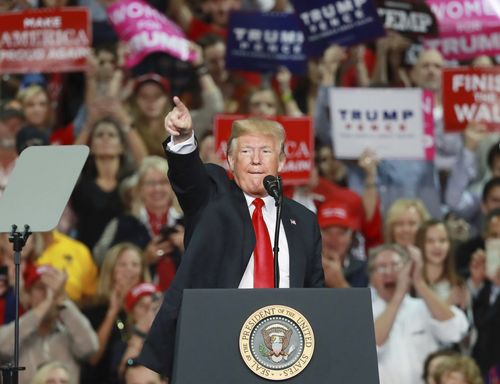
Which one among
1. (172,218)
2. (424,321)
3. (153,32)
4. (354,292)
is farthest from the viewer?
→ (153,32)

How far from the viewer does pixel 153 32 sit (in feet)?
32.3

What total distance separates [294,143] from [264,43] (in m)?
1.15

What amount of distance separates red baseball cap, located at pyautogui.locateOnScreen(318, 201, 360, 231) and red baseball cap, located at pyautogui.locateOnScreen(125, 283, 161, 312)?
1309mm

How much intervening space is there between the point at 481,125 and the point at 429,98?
0.42 m

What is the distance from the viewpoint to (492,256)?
28.7ft

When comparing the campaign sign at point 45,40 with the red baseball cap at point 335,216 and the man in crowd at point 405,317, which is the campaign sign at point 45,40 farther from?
the man in crowd at point 405,317

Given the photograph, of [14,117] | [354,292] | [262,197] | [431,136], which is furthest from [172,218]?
[354,292]

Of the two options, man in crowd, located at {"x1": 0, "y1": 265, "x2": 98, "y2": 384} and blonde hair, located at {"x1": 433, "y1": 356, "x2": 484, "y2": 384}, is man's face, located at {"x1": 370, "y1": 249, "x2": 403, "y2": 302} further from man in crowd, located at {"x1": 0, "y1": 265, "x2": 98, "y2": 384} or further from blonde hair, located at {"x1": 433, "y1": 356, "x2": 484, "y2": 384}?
man in crowd, located at {"x1": 0, "y1": 265, "x2": 98, "y2": 384}

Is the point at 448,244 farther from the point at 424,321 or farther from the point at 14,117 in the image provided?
the point at 14,117

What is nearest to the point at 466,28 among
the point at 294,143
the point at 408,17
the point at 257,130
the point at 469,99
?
the point at 408,17

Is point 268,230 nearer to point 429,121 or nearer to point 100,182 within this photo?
point 100,182

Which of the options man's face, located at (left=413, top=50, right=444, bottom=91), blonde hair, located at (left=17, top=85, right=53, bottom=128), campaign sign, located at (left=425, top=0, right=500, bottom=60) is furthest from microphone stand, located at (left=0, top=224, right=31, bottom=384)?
campaign sign, located at (left=425, top=0, right=500, bottom=60)

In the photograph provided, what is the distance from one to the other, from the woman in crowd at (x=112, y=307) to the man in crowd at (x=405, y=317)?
4.72 ft

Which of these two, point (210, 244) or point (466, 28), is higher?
point (466, 28)
